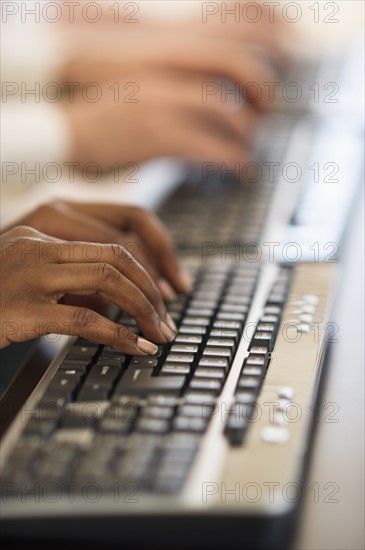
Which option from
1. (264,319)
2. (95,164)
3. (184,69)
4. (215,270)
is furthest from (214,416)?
(184,69)

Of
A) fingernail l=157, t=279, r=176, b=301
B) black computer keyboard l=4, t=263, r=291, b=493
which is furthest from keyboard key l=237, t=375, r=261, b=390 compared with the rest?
fingernail l=157, t=279, r=176, b=301

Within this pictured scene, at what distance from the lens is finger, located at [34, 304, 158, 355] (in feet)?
1.88

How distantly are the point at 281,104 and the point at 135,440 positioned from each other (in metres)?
1.01

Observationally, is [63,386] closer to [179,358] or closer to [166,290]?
[179,358]

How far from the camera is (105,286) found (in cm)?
59

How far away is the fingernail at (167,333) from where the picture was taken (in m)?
0.61

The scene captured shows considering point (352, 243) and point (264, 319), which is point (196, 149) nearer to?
point (352, 243)

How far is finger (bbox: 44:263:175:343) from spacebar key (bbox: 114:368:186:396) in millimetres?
65

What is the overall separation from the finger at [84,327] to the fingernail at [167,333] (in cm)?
3

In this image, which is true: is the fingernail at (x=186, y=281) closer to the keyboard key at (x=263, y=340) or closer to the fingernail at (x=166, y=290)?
the fingernail at (x=166, y=290)

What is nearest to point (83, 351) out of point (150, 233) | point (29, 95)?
point (150, 233)

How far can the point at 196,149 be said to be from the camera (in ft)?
3.72

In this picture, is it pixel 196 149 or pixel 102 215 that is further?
pixel 196 149

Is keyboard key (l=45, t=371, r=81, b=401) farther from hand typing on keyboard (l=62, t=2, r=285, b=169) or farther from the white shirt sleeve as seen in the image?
the white shirt sleeve
